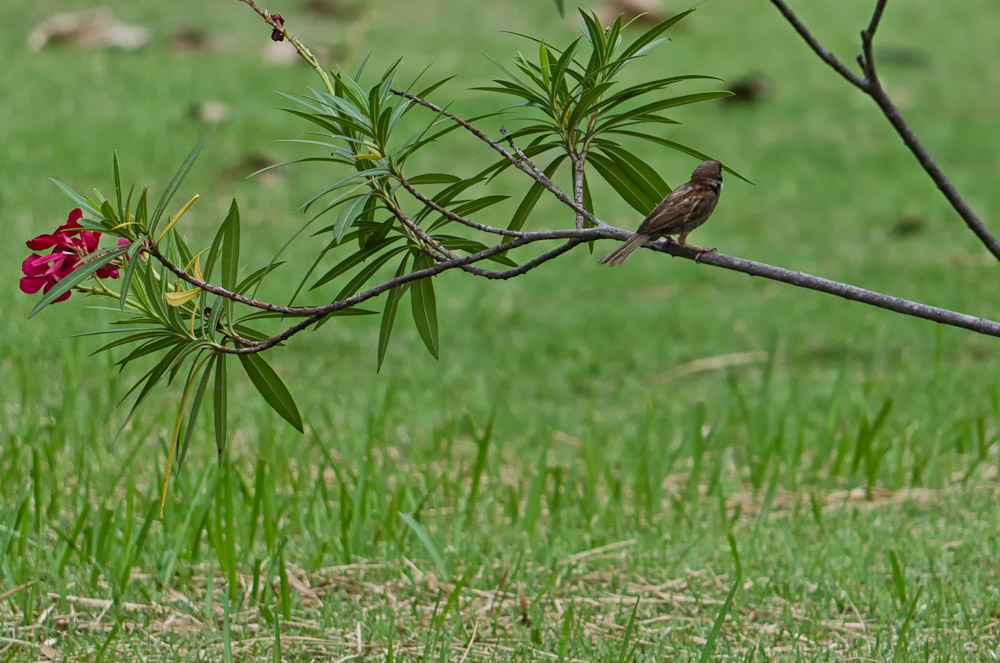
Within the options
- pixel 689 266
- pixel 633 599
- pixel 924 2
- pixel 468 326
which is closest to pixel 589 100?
pixel 633 599

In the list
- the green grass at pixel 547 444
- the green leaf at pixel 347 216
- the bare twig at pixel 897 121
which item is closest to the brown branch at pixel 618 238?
the bare twig at pixel 897 121

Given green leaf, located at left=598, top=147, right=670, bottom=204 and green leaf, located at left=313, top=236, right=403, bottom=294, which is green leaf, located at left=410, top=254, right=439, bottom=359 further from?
green leaf, located at left=598, top=147, right=670, bottom=204

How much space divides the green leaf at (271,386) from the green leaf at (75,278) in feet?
1.22

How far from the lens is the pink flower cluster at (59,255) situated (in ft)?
6.54

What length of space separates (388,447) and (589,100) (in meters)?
2.88

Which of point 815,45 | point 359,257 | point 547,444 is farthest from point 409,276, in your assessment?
point 547,444

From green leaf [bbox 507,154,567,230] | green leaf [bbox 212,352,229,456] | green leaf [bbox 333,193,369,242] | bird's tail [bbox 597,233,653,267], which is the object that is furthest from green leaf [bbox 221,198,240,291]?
bird's tail [bbox 597,233,653,267]

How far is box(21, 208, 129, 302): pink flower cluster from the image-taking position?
1.99 m

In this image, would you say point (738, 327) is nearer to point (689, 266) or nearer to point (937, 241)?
point (689, 266)

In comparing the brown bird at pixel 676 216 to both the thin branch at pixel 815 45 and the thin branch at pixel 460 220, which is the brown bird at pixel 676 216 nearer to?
the thin branch at pixel 460 220

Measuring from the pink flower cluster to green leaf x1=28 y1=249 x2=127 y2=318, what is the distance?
0.08 metres

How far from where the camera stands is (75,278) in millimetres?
1861

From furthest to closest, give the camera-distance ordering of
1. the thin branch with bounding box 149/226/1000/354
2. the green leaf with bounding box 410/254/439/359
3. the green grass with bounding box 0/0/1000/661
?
the green grass with bounding box 0/0/1000/661 < the green leaf with bounding box 410/254/439/359 < the thin branch with bounding box 149/226/1000/354

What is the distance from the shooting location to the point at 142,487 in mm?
4012
